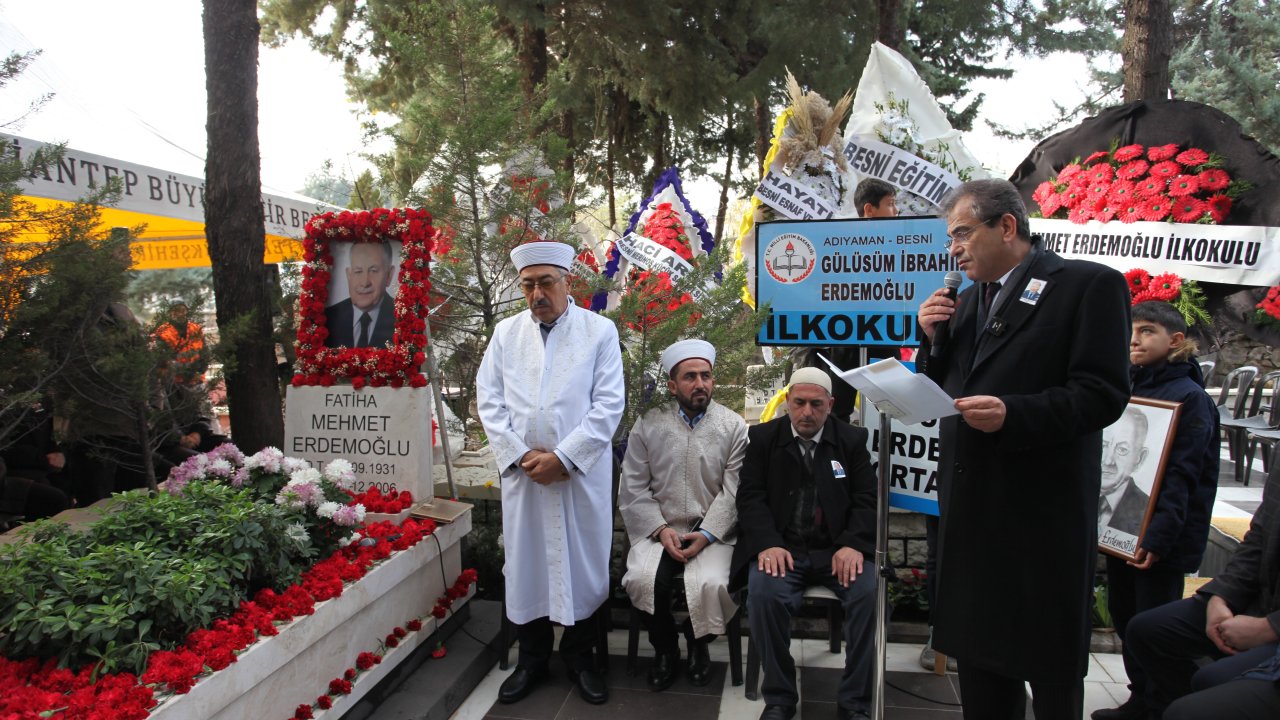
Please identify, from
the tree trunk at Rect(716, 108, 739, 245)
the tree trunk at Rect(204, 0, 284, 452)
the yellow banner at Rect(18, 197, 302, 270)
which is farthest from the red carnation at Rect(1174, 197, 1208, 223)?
the tree trunk at Rect(716, 108, 739, 245)

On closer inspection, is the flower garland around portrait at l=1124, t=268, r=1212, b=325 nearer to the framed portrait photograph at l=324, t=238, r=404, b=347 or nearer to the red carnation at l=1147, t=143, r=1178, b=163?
the red carnation at l=1147, t=143, r=1178, b=163

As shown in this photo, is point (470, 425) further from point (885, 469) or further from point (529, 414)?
point (885, 469)

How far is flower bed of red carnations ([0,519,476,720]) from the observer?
215 cm

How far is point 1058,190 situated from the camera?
473 cm

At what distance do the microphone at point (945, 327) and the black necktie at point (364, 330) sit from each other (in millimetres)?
3009

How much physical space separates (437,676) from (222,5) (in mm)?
3787

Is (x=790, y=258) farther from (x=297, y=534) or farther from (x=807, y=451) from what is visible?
(x=297, y=534)

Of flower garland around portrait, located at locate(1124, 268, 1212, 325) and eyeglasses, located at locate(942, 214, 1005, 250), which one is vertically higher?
eyeglasses, located at locate(942, 214, 1005, 250)

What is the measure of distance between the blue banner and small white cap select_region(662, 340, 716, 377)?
12.6 inches

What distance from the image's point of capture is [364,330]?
14.2 feet

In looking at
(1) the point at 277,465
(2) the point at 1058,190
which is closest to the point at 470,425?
(1) the point at 277,465

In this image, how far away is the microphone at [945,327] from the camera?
2.42 m

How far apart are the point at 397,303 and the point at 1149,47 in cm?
615

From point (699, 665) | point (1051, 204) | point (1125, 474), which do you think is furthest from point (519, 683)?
point (1051, 204)
